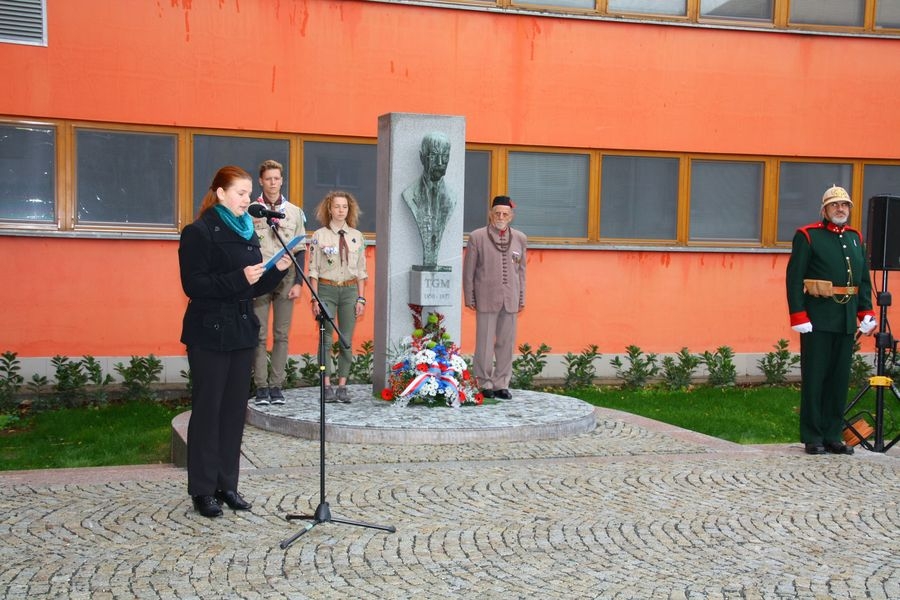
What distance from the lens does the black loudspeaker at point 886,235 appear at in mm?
8977

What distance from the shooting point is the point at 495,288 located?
10.7 metres

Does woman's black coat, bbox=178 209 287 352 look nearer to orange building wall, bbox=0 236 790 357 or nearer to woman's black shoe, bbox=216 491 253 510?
woman's black shoe, bbox=216 491 253 510

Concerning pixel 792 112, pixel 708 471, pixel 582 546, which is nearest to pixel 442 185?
Result: pixel 708 471

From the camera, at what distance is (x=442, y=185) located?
34.3ft

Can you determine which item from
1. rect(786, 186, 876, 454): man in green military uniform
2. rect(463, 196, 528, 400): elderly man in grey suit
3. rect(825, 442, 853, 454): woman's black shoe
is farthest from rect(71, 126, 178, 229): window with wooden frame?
rect(825, 442, 853, 454): woman's black shoe

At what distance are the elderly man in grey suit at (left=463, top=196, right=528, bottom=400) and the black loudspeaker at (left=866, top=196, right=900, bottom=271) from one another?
10.7ft

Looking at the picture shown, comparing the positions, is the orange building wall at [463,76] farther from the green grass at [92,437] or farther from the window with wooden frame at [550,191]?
the green grass at [92,437]

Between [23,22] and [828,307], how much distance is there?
927 cm

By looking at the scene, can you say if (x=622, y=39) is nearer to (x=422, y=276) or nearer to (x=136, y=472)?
(x=422, y=276)

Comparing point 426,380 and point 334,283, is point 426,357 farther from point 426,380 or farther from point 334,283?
point 334,283

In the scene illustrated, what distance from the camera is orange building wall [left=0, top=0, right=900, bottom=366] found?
42.4 ft

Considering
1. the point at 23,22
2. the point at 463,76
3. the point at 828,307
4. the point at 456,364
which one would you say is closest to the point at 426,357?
the point at 456,364

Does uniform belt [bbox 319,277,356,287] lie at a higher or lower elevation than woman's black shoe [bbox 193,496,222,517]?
higher

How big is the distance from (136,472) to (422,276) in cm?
358
